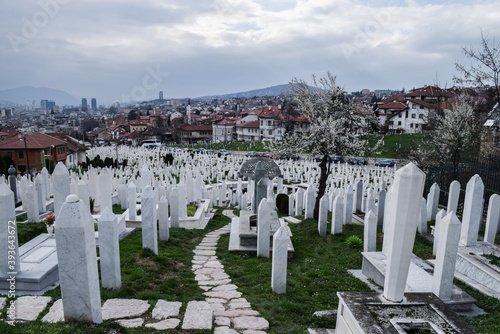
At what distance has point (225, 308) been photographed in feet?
16.4

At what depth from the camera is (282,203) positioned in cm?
1540

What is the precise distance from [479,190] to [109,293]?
25.1 feet

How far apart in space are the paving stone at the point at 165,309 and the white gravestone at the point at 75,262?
2.68 ft

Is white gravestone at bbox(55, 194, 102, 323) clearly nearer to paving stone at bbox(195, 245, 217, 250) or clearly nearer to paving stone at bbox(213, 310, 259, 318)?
paving stone at bbox(213, 310, 259, 318)

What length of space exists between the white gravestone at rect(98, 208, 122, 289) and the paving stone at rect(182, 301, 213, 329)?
1.47 meters

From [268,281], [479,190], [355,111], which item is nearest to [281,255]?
[268,281]

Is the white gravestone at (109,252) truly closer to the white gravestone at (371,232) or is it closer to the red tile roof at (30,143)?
the white gravestone at (371,232)

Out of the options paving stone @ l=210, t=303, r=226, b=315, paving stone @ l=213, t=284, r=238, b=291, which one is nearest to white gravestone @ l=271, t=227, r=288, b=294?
paving stone @ l=213, t=284, r=238, b=291

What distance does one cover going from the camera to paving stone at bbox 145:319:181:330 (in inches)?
160

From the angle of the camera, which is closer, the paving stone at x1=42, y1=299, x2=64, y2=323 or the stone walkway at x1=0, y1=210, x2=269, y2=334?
the paving stone at x1=42, y1=299, x2=64, y2=323

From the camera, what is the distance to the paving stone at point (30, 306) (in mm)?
4092

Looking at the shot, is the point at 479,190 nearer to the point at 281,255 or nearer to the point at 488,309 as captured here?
the point at 488,309

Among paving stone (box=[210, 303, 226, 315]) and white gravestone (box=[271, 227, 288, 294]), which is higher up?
white gravestone (box=[271, 227, 288, 294])

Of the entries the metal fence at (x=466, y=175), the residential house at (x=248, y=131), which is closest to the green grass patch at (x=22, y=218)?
the metal fence at (x=466, y=175)
